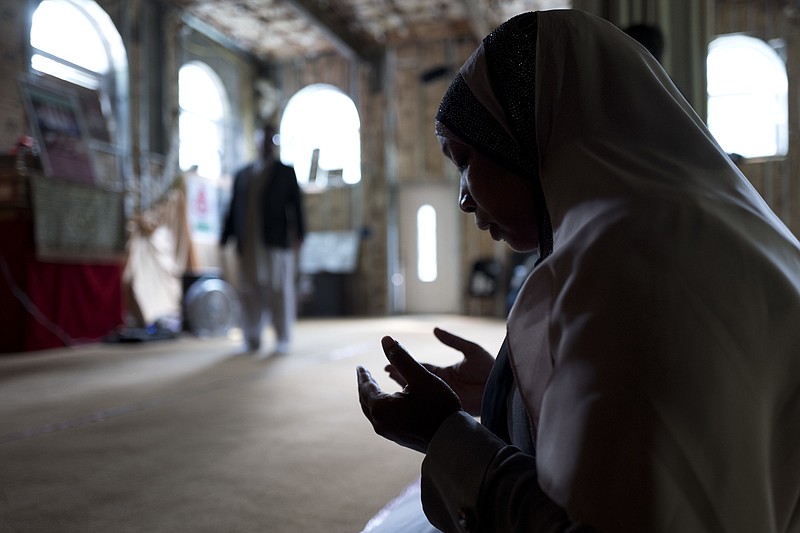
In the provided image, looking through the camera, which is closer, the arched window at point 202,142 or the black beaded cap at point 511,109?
the black beaded cap at point 511,109

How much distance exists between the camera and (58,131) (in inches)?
220

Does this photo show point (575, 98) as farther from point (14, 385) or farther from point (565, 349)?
point (14, 385)

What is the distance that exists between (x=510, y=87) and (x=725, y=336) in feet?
1.21

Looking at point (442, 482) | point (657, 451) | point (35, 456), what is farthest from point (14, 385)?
point (657, 451)

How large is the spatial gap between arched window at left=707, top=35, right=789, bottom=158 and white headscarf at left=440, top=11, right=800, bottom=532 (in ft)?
28.9

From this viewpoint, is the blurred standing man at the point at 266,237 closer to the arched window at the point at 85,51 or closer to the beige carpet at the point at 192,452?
the beige carpet at the point at 192,452

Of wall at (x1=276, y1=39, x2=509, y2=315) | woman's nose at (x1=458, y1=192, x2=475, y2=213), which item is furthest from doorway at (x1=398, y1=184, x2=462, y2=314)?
woman's nose at (x1=458, y1=192, x2=475, y2=213)

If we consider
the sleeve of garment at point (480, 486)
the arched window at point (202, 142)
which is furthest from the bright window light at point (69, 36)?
the sleeve of garment at point (480, 486)

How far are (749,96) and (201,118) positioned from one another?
7.72 m

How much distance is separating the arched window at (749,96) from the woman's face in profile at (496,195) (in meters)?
8.64

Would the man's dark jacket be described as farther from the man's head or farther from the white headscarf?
the white headscarf

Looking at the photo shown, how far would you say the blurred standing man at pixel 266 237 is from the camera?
187 inches

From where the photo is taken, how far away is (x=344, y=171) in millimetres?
10453

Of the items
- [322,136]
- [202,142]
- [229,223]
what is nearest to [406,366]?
[229,223]
